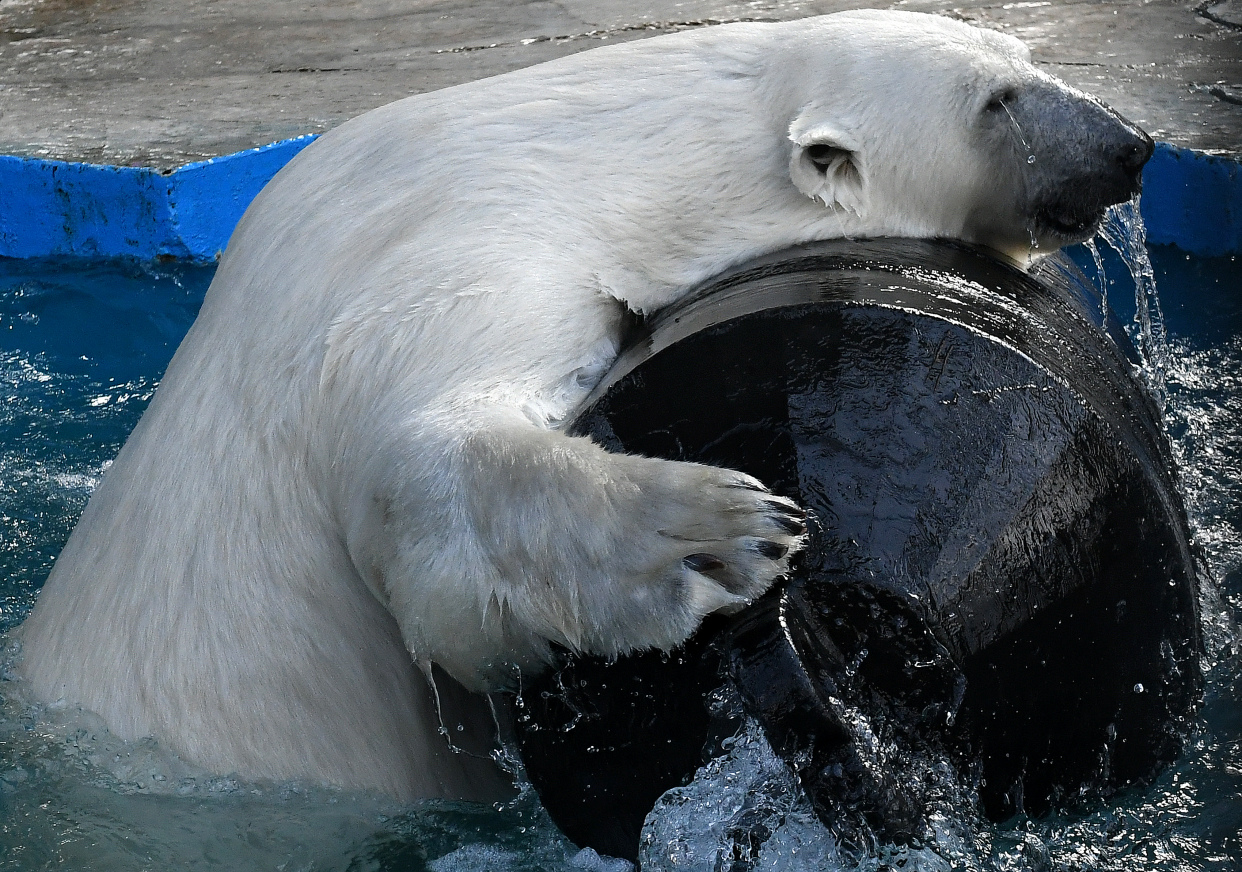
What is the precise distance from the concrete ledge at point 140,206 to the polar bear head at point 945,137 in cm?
278

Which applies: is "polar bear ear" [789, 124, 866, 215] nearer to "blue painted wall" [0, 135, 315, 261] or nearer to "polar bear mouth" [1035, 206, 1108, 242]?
"polar bear mouth" [1035, 206, 1108, 242]

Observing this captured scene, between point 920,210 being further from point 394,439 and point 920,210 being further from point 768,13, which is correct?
point 768,13

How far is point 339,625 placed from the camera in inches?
79.9

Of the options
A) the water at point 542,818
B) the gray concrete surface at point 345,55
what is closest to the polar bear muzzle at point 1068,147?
the water at point 542,818

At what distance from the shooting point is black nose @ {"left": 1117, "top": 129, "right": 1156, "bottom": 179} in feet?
7.73

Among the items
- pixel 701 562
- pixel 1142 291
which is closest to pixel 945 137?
pixel 1142 291

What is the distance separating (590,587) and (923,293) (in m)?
0.74

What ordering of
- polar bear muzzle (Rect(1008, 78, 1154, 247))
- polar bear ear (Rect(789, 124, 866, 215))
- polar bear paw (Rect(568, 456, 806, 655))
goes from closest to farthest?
polar bear paw (Rect(568, 456, 806, 655)), polar bear ear (Rect(789, 124, 866, 215)), polar bear muzzle (Rect(1008, 78, 1154, 247))

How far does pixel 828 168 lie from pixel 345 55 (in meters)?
5.30

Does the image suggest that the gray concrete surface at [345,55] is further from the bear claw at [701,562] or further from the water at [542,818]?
the bear claw at [701,562]

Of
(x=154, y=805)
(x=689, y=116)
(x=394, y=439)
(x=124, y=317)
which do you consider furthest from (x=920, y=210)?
(x=124, y=317)

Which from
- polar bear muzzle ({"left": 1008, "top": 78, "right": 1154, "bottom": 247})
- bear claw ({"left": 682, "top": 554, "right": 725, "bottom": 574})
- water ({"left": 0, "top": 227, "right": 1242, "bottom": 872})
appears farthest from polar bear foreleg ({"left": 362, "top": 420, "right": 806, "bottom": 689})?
polar bear muzzle ({"left": 1008, "top": 78, "right": 1154, "bottom": 247})

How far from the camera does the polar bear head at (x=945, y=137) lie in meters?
2.25

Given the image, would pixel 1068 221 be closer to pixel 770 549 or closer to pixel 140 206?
pixel 770 549
